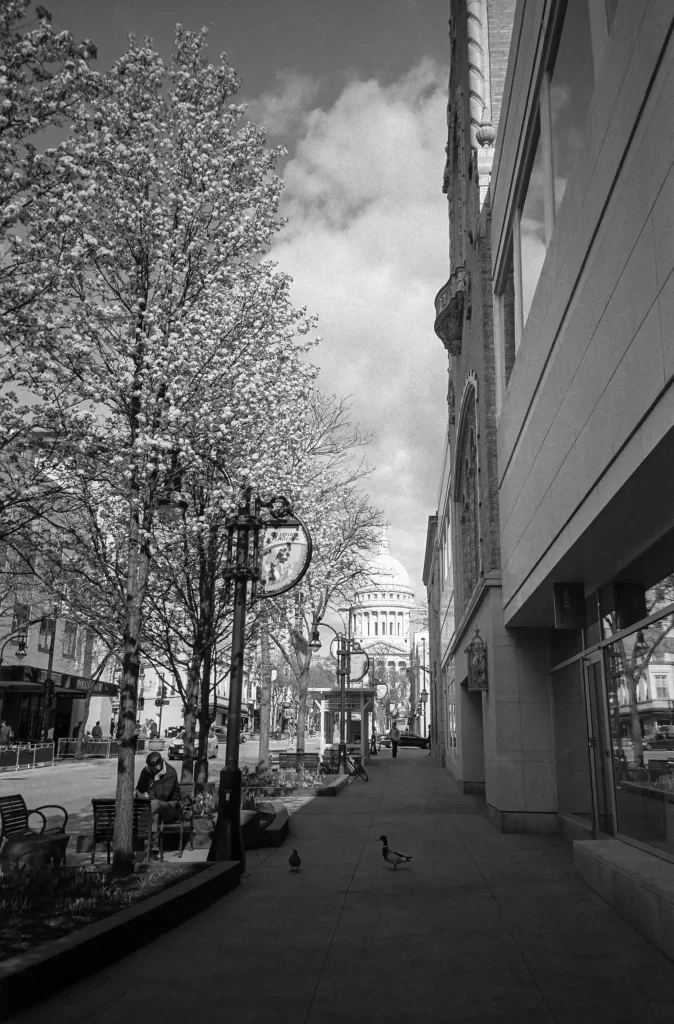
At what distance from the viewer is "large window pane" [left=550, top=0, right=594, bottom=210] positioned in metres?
9.73

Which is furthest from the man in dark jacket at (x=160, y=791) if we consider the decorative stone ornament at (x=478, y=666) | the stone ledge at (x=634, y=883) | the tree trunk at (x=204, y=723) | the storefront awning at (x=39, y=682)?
the storefront awning at (x=39, y=682)

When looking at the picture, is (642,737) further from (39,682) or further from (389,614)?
(389,614)

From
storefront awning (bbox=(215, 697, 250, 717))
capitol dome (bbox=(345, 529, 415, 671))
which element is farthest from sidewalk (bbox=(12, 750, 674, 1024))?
capitol dome (bbox=(345, 529, 415, 671))

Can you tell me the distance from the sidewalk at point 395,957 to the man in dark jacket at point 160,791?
1508 millimetres

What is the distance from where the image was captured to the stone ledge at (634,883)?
23.5ft

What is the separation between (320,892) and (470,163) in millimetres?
18839

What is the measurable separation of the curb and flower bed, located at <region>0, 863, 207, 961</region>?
27 cm

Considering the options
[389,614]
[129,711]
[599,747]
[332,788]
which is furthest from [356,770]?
[389,614]

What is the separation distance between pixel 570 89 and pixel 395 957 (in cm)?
975

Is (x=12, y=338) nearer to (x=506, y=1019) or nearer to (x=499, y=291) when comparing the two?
(x=506, y=1019)

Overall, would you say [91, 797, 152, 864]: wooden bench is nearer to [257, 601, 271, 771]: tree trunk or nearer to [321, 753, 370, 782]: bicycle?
[257, 601, 271, 771]: tree trunk

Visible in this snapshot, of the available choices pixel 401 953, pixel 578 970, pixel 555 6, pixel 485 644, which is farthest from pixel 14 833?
pixel 555 6

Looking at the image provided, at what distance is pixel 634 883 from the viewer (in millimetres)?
7996

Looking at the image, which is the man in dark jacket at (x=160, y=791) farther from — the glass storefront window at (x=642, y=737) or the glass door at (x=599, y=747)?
the glass storefront window at (x=642, y=737)
